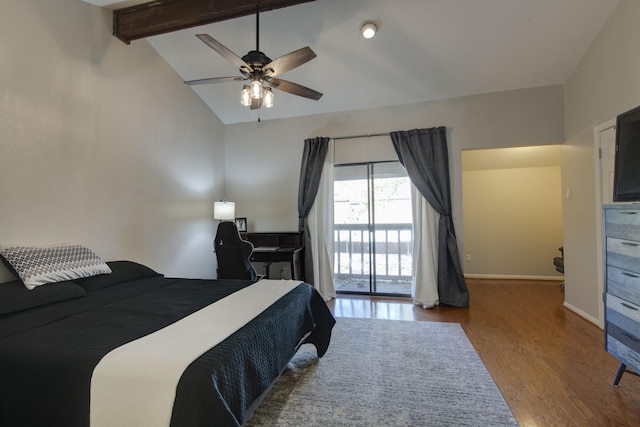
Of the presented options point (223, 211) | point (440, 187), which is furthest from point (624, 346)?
point (223, 211)

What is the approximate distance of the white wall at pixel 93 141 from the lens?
81.3 inches

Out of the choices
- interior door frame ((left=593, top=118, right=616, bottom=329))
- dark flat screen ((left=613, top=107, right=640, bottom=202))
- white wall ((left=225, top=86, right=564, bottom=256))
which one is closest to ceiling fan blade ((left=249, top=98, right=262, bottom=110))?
white wall ((left=225, top=86, right=564, bottom=256))

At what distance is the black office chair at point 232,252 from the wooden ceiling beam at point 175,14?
1.91 metres

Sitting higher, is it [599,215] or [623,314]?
[599,215]

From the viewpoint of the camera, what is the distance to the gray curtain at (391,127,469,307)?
3596mm

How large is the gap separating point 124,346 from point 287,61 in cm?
202

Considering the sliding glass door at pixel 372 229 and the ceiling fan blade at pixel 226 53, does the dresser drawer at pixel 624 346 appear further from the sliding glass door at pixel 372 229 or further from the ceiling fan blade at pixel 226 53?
the ceiling fan blade at pixel 226 53

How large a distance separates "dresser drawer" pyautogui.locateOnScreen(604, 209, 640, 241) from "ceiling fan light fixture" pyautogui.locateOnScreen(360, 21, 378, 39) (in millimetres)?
2360

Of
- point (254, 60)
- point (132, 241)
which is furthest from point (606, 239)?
point (132, 241)

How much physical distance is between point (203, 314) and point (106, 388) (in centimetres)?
56

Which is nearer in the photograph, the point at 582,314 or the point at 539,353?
the point at 539,353

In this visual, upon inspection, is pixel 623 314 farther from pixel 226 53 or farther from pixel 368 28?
pixel 226 53

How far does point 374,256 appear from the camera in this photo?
414 cm

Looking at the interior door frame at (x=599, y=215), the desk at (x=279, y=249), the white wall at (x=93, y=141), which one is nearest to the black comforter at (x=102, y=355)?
the white wall at (x=93, y=141)
